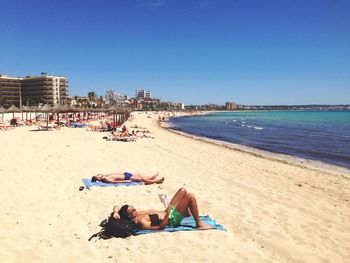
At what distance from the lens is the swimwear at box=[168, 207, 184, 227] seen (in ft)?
16.9

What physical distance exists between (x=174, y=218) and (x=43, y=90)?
363 ft

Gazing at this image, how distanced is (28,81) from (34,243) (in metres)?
116

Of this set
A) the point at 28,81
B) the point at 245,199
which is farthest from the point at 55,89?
the point at 245,199

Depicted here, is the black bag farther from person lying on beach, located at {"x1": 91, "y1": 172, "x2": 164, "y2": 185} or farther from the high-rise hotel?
the high-rise hotel

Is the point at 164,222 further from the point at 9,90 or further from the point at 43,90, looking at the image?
the point at 9,90

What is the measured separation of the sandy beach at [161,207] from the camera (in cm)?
440

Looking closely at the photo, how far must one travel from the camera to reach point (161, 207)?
651cm

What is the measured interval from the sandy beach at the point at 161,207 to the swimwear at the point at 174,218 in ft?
0.73

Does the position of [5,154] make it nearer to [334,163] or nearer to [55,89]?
[334,163]

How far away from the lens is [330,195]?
844 centimetres

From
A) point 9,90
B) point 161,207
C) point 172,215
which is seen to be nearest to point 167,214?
point 172,215

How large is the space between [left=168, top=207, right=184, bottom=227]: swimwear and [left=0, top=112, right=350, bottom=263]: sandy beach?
224 mm

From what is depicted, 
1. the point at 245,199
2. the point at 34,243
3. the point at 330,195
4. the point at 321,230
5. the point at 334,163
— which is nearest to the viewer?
the point at 34,243

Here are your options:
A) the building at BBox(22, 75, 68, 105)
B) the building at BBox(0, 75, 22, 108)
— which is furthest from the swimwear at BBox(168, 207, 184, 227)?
the building at BBox(22, 75, 68, 105)
